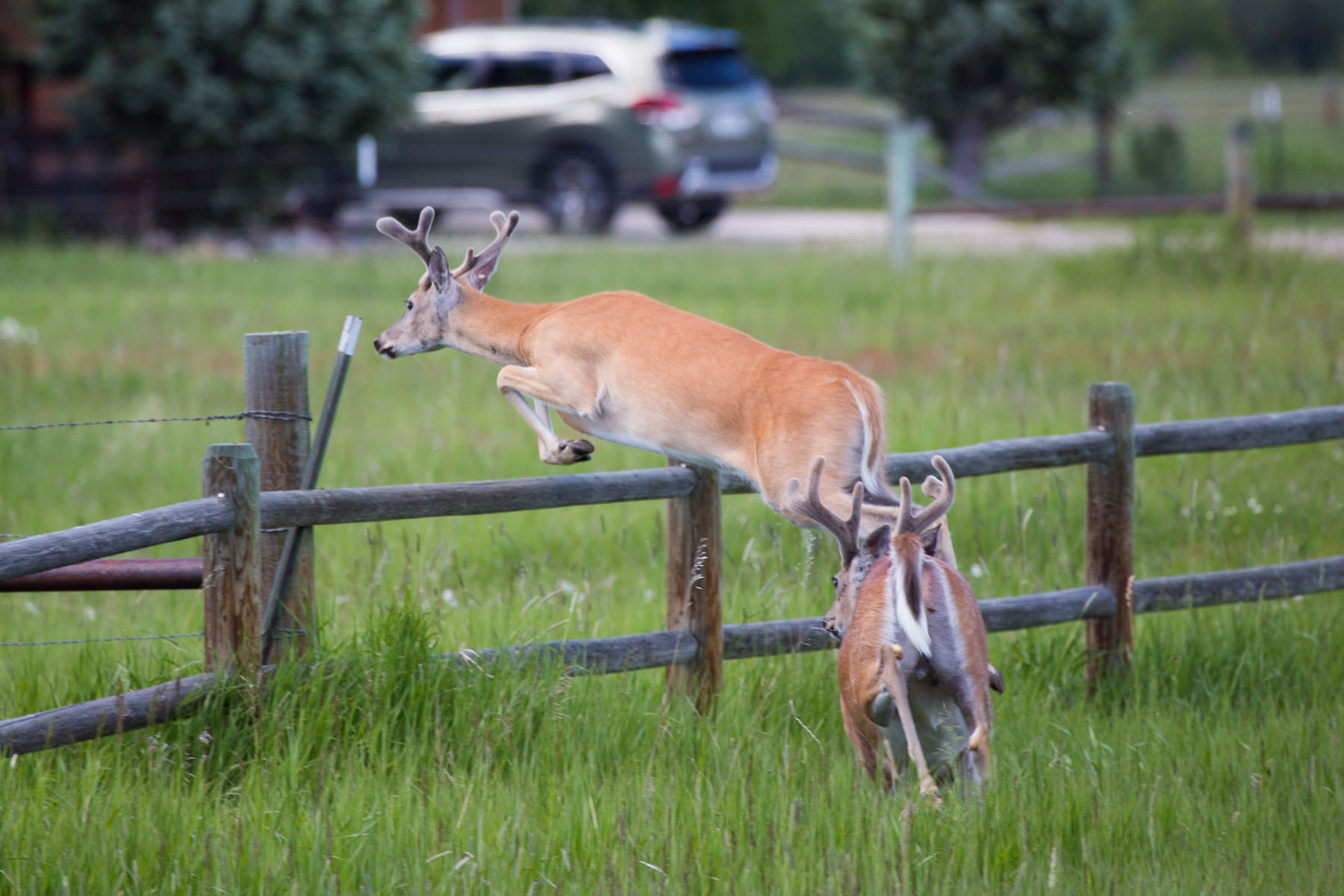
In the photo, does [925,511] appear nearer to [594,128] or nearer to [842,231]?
[594,128]

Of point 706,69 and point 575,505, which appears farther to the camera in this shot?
point 706,69

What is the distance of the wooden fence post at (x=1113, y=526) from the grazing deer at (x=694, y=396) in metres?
1.65

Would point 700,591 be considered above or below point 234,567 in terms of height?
below

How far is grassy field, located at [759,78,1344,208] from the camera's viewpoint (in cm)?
2384

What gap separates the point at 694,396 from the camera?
3.36 m

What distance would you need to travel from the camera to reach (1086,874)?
3328mm

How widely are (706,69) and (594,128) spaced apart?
62.8 inches

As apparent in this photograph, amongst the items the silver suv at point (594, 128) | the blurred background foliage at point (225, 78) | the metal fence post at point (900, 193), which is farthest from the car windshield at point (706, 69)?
the metal fence post at point (900, 193)

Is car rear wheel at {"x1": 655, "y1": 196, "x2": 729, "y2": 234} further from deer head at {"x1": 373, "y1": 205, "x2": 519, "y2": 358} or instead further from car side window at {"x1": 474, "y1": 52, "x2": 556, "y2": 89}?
deer head at {"x1": 373, "y1": 205, "x2": 519, "y2": 358}

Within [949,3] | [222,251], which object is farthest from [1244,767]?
[949,3]

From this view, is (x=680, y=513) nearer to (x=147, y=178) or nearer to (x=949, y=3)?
(x=147, y=178)

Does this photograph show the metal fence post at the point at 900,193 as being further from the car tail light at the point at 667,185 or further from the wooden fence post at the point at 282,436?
the wooden fence post at the point at 282,436

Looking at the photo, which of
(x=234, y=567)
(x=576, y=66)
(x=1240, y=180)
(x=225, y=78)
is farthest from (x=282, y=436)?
(x=576, y=66)

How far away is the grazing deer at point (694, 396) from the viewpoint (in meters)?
3.31
